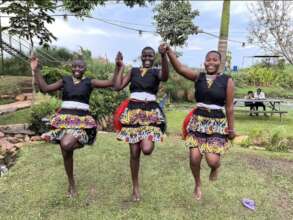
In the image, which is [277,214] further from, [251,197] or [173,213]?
[173,213]

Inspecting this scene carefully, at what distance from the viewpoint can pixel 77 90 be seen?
14.8 ft

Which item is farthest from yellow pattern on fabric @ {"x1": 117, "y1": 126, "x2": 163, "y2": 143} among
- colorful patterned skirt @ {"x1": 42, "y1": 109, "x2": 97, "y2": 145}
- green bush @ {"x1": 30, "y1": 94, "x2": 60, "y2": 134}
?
green bush @ {"x1": 30, "y1": 94, "x2": 60, "y2": 134}

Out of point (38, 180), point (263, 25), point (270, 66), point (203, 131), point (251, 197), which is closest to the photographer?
point (203, 131)

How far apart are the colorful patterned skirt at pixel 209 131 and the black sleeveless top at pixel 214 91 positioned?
10cm

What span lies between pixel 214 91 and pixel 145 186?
1.65 m

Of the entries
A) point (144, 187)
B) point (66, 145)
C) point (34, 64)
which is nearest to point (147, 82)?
point (66, 145)

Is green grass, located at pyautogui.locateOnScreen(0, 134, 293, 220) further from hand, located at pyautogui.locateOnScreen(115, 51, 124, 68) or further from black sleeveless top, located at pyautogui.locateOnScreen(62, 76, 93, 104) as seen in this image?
hand, located at pyautogui.locateOnScreen(115, 51, 124, 68)

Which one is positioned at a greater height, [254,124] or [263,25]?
[263,25]

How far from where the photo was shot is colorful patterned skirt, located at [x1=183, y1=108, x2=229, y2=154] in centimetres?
428

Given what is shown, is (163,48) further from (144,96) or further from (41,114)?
(41,114)

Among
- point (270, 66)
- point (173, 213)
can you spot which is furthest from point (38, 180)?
point (270, 66)

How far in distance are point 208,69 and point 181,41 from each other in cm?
1843

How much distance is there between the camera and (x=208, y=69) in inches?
170

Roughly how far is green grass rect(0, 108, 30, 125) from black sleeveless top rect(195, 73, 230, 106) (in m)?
4.87
